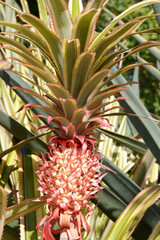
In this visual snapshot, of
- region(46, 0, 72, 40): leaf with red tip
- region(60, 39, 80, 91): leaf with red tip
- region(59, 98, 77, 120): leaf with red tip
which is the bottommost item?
region(59, 98, 77, 120): leaf with red tip

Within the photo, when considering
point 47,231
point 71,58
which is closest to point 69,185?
point 47,231

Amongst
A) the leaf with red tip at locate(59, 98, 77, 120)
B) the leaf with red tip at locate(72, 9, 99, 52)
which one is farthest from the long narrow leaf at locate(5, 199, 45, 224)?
the leaf with red tip at locate(72, 9, 99, 52)

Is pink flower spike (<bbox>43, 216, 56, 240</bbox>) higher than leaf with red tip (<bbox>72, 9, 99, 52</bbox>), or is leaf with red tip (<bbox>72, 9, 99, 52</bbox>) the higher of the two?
leaf with red tip (<bbox>72, 9, 99, 52</bbox>)

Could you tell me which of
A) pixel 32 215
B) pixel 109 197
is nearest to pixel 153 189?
pixel 109 197

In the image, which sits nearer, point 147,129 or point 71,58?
point 71,58

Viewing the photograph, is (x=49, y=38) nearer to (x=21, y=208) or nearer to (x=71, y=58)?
(x=71, y=58)

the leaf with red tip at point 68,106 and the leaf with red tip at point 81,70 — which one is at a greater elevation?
the leaf with red tip at point 81,70

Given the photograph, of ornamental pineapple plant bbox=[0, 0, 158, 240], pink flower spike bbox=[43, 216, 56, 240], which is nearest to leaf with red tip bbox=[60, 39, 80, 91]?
ornamental pineapple plant bbox=[0, 0, 158, 240]

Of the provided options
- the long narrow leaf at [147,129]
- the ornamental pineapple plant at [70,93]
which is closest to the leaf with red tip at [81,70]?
the ornamental pineapple plant at [70,93]

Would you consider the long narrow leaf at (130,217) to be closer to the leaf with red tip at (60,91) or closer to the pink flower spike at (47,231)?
the pink flower spike at (47,231)

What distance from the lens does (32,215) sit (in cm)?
60

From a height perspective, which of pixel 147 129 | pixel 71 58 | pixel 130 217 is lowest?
pixel 130 217

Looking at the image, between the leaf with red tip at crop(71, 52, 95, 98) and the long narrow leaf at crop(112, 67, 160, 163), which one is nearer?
the leaf with red tip at crop(71, 52, 95, 98)

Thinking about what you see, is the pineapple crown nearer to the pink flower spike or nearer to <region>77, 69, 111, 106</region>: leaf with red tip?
<region>77, 69, 111, 106</region>: leaf with red tip
